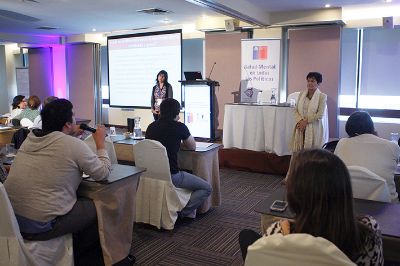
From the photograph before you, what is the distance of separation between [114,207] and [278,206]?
45.3 inches

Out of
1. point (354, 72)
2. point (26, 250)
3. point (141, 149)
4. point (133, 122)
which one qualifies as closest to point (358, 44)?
point (354, 72)

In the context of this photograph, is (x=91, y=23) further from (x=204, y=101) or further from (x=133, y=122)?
(x=133, y=122)

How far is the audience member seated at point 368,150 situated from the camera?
8.05ft

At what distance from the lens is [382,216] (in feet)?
5.77

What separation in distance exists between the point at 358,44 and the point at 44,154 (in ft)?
20.0

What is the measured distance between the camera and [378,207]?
6.17 feet

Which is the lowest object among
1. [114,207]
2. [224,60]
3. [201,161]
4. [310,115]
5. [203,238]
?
[203,238]

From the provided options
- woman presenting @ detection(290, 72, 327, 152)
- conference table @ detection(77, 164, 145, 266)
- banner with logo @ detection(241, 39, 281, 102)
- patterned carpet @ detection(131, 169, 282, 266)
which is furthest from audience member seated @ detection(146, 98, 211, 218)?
banner with logo @ detection(241, 39, 281, 102)

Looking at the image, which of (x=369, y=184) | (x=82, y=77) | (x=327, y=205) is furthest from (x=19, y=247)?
(x=82, y=77)

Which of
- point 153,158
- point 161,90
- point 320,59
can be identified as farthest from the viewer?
point 320,59

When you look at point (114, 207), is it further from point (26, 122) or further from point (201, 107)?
point (201, 107)

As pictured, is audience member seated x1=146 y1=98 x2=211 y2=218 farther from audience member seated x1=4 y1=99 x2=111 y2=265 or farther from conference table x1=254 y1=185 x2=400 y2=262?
conference table x1=254 y1=185 x2=400 y2=262

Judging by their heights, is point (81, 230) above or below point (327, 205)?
below

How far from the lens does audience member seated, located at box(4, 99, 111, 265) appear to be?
2.12 m
